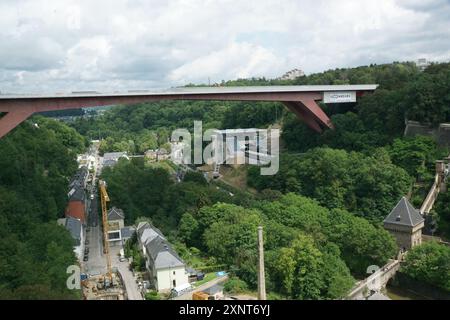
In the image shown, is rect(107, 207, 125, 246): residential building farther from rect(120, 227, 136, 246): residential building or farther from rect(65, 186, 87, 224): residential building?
rect(65, 186, 87, 224): residential building

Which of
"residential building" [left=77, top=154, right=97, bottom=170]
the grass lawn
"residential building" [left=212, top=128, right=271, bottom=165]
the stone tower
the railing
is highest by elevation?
"residential building" [left=212, top=128, right=271, bottom=165]

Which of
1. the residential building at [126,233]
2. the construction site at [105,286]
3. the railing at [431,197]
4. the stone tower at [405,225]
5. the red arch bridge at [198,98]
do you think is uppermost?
the red arch bridge at [198,98]

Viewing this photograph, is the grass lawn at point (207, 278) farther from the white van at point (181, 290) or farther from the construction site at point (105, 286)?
the construction site at point (105, 286)

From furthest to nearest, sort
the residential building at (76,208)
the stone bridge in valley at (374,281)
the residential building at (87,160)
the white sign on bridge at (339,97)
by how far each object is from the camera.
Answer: the residential building at (87,160) → the white sign on bridge at (339,97) → the residential building at (76,208) → the stone bridge in valley at (374,281)

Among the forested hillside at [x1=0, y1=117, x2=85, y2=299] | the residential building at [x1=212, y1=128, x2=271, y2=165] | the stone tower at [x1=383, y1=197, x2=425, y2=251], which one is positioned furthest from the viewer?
the residential building at [x1=212, y1=128, x2=271, y2=165]

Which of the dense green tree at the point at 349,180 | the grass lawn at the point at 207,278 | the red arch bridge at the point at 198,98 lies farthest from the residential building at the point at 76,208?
the grass lawn at the point at 207,278

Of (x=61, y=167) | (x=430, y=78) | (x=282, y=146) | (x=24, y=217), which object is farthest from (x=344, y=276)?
A: (x=61, y=167)

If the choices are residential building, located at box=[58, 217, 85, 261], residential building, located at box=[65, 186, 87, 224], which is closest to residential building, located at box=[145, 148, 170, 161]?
residential building, located at box=[65, 186, 87, 224]
